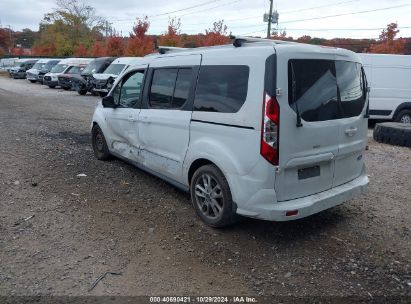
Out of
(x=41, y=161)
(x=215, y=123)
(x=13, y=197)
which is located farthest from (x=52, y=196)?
(x=215, y=123)

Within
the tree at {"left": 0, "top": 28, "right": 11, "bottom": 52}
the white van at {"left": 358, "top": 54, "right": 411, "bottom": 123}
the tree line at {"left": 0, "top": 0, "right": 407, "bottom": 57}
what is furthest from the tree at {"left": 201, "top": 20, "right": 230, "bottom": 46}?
the tree at {"left": 0, "top": 28, "right": 11, "bottom": 52}

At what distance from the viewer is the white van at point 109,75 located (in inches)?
771

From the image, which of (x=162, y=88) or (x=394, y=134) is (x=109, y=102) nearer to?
(x=162, y=88)

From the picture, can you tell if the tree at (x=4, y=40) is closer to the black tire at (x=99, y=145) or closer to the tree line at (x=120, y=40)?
the tree line at (x=120, y=40)

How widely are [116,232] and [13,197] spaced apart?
183 cm

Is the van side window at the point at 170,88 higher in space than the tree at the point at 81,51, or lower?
lower

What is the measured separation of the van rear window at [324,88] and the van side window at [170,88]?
4.42 feet

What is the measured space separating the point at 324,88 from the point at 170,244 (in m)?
2.25

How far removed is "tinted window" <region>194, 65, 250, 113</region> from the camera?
387 centimetres

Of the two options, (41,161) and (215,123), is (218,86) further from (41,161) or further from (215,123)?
(41,161)

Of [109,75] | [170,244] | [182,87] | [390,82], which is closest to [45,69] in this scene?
[109,75]

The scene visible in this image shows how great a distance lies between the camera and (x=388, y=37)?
40.2m

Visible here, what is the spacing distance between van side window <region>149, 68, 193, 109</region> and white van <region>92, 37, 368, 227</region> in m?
0.01

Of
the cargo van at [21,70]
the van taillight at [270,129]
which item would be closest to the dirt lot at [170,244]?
the van taillight at [270,129]
